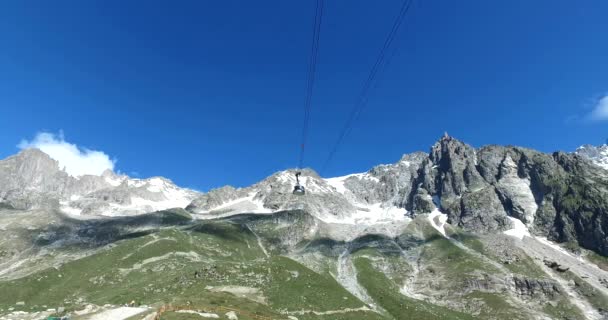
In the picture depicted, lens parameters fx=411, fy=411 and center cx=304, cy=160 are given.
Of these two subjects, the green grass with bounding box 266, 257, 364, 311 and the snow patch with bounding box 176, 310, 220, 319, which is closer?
the snow patch with bounding box 176, 310, 220, 319

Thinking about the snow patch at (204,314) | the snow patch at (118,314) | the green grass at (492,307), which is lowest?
the snow patch at (118,314)

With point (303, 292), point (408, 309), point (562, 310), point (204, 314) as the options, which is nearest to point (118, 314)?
point (204, 314)

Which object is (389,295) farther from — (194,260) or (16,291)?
(16,291)

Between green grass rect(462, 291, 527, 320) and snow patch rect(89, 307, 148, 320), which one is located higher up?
green grass rect(462, 291, 527, 320)

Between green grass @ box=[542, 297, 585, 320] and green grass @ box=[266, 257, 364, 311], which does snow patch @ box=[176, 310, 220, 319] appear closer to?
green grass @ box=[266, 257, 364, 311]

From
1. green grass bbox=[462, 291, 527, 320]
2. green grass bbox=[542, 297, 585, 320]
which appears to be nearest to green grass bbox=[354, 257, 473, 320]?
green grass bbox=[462, 291, 527, 320]

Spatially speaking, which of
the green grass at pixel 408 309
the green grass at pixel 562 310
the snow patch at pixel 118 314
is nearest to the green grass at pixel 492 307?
the green grass at pixel 408 309

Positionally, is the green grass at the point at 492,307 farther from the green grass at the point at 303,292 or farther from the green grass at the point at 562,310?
the green grass at the point at 303,292

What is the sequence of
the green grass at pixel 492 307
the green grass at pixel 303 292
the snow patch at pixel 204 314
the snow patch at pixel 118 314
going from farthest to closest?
the green grass at pixel 492 307 → the green grass at pixel 303 292 → the snow patch at pixel 118 314 → the snow patch at pixel 204 314

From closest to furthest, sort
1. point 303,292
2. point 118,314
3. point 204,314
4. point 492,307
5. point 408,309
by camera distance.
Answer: point 204,314 → point 118,314 → point 303,292 → point 408,309 → point 492,307

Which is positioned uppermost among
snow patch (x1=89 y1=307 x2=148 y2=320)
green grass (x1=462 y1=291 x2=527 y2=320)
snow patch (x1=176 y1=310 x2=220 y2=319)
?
green grass (x1=462 y1=291 x2=527 y2=320)

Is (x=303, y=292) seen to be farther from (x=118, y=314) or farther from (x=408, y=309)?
(x=118, y=314)

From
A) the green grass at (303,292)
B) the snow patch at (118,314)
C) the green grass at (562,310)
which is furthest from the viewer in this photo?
the green grass at (562,310)

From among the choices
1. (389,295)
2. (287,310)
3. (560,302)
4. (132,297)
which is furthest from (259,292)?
(560,302)
